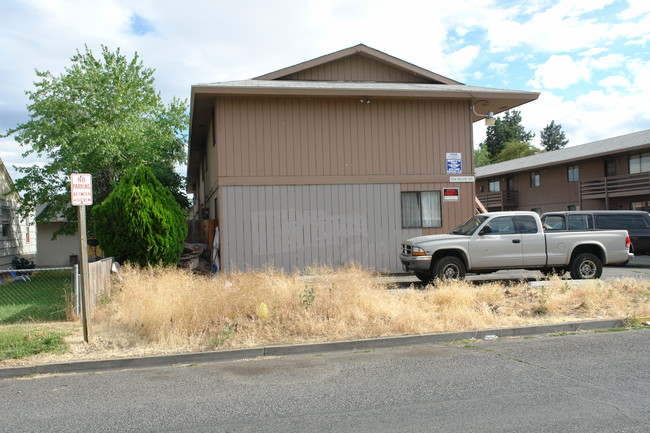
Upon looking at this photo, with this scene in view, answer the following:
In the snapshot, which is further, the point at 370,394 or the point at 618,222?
the point at 618,222

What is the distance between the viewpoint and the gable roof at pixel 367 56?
1523 cm

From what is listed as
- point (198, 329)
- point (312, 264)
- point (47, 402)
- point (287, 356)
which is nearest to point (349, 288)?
point (287, 356)

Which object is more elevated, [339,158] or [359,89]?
[359,89]

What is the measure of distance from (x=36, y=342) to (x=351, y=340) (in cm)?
458

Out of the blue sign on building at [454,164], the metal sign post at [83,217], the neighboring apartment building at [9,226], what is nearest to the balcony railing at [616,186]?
the blue sign on building at [454,164]

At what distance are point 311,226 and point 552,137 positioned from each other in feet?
264

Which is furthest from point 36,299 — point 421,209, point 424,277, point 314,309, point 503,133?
point 503,133

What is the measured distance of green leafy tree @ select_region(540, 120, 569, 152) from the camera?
274 feet

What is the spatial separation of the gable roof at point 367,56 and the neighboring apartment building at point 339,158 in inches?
1.3

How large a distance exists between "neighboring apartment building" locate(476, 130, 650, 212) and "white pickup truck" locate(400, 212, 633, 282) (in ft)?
55.9

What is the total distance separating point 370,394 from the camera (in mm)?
5250

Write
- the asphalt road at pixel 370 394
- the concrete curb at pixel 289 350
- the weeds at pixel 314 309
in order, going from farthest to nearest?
1. the weeds at pixel 314 309
2. the concrete curb at pixel 289 350
3. the asphalt road at pixel 370 394

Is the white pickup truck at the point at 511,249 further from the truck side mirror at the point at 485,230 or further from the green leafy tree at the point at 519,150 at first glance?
the green leafy tree at the point at 519,150

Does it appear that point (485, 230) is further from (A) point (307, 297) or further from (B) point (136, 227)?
(B) point (136, 227)
